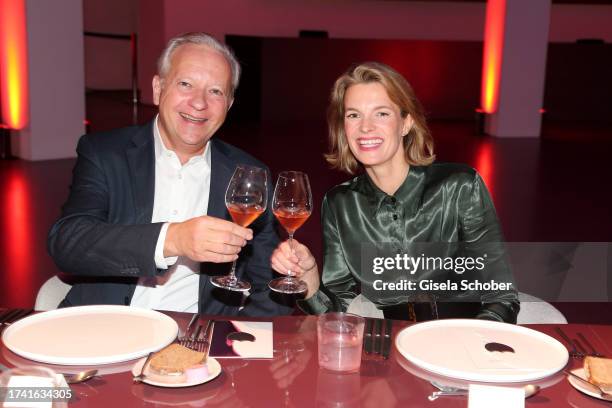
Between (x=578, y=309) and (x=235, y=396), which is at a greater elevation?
(x=235, y=396)

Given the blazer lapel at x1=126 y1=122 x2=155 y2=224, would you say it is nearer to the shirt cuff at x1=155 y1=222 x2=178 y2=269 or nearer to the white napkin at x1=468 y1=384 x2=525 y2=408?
the shirt cuff at x1=155 y1=222 x2=178 y2=269

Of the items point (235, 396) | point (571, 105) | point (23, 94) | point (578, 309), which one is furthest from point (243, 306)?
point (571, 105)

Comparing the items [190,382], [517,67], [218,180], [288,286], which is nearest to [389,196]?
[218,180]

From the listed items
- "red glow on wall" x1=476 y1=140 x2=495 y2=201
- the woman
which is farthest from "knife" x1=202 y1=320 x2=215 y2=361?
"red glow on wall" x1=476 y1=140 x2=495 y2=201

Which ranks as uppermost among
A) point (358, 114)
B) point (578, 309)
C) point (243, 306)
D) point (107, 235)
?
point (358, 114)

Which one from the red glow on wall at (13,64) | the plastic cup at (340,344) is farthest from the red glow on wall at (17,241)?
the plastic cup at (340,344)

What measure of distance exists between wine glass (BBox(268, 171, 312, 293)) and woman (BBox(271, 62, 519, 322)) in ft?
1.35

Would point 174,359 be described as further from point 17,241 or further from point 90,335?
point 17,241

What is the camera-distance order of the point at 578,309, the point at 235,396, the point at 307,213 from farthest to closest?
the point at 578,309
the point at 307,213
the point at 235,396

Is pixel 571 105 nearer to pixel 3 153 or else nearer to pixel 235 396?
pixel 3 153

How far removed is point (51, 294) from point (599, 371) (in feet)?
5.16

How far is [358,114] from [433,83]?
1099 cm

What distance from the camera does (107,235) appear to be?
6.73 ft

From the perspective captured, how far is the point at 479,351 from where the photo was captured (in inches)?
64.2
